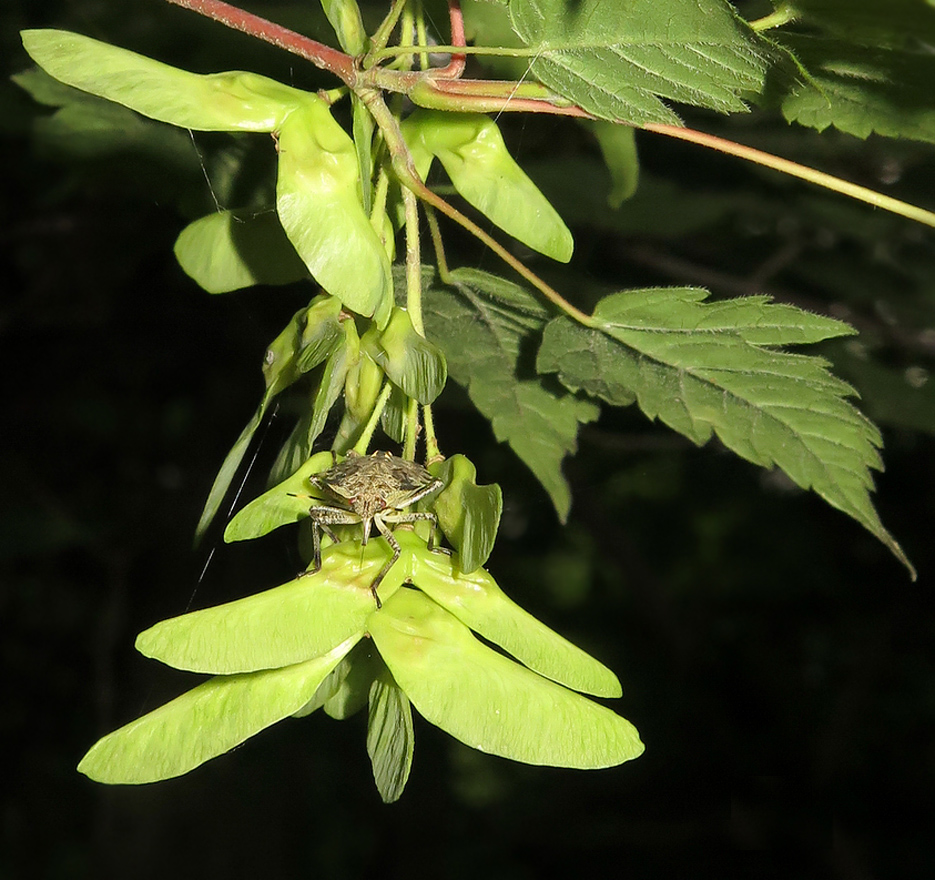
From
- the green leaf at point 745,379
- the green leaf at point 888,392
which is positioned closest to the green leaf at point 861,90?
the green leaf at point 745,379

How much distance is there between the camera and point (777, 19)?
71cm

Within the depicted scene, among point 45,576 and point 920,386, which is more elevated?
point 920,386

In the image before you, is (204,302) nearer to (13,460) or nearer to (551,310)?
(13,460)

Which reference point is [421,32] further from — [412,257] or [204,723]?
[204,723]

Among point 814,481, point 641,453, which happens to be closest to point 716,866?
point 641,453

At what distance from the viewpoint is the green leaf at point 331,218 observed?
59 centimetres

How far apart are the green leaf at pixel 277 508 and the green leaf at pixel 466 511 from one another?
3.1 inches

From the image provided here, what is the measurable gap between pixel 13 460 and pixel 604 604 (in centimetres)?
188

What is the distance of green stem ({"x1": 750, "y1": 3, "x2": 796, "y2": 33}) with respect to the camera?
70 cm

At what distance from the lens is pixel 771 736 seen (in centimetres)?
339

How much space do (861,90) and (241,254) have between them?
49 centimetres

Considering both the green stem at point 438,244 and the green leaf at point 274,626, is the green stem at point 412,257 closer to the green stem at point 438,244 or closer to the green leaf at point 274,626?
the green stem at point 438,244

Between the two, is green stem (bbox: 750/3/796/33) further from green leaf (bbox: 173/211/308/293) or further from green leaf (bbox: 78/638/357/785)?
green leaf (bbox: 78/638/357/785)

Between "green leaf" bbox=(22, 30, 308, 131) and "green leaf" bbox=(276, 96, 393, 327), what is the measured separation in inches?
1.0
